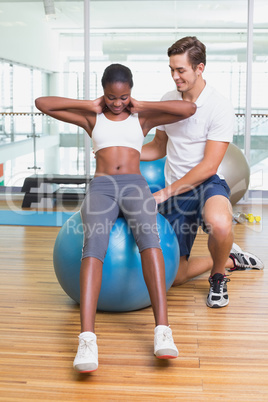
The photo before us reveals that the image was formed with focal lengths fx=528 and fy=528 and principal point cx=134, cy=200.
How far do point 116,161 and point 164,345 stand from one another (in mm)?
823

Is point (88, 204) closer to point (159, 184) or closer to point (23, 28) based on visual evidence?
point (159, 184)

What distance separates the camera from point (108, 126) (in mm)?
2256

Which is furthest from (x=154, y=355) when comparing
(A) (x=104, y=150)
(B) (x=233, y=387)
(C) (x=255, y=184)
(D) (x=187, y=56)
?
(C) (x=255, y=184)

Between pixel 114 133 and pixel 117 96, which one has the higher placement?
pixel 117 96

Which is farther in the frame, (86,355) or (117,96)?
(117,96)

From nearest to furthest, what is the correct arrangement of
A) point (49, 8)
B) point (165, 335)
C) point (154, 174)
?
point (165, 335) < point (154, 174) < point (49, 8)

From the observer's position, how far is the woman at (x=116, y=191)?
183 centimetres

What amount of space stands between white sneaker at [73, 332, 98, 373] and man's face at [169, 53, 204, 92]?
1.18m

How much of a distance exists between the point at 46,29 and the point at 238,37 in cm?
176

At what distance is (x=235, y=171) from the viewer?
4.13 meters

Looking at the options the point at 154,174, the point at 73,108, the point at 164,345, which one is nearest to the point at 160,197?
the point at 73,108

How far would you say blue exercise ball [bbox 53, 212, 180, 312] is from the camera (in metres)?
2.10

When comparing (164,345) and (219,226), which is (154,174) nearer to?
(219,226)

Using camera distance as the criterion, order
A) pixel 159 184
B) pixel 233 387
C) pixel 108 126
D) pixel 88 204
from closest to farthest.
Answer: pixel 233 387 < pixel 88 204 < pixel 108 126 < pixel 159 184
